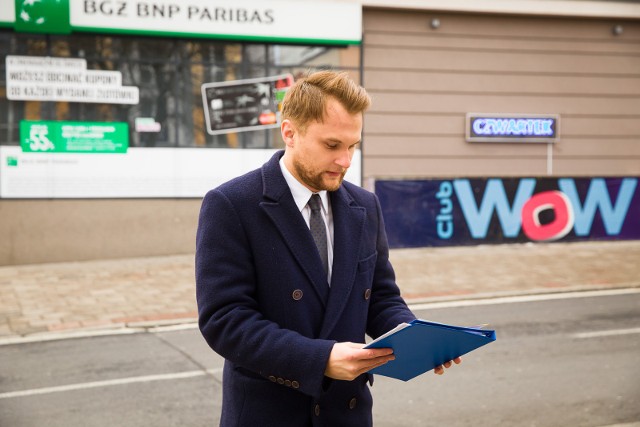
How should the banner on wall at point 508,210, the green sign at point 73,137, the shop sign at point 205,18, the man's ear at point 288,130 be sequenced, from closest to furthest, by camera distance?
the man's ear at point 288,130 < the shop sign at point 205,18 < the green sign at point 73,137 < the banner on wall at point 508,210

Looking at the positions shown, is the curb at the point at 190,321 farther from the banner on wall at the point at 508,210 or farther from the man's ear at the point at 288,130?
the man's ear at the point at 288,130

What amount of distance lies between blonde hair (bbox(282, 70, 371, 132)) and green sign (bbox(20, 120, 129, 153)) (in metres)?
12.7

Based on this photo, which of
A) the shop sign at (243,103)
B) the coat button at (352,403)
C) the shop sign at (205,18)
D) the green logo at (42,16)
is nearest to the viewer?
the coat button at (352,403)

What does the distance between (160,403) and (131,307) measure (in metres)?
4.40

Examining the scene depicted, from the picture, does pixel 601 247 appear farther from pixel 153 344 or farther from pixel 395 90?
pixel 153 344

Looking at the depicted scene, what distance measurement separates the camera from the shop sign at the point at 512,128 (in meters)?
16.7


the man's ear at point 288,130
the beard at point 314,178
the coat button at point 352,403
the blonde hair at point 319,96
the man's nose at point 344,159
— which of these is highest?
the blonde hair at point 319,96

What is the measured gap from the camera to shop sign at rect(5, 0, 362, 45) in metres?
14.0

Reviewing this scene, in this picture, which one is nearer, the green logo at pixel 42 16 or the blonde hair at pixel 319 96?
the blonde hair at pixel 319 96

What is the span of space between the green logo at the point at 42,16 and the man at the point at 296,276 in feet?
41.6

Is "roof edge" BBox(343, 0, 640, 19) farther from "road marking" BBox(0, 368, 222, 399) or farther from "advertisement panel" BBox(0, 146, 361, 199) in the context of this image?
"road marking" BBox(0, 368, 222, 399)

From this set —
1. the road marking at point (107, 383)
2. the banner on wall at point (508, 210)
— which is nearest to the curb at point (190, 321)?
the road marking at point (107, 383)

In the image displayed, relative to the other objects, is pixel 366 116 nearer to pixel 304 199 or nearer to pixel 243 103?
pixel 243 103

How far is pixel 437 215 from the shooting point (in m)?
15.9
